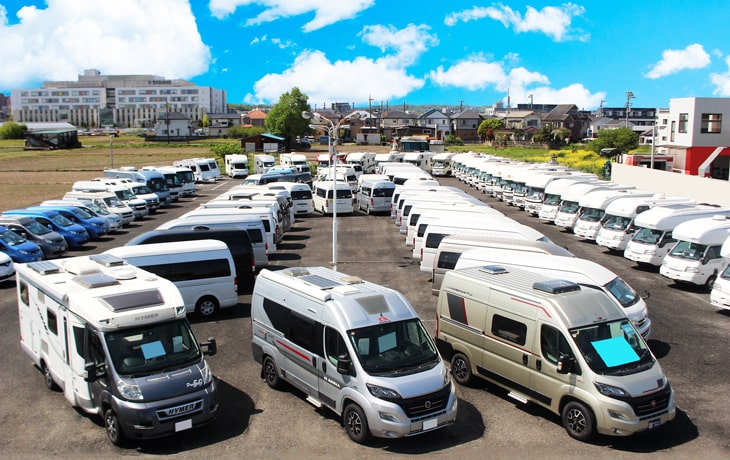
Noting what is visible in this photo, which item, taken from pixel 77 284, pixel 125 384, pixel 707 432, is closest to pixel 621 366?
pixel 707 432

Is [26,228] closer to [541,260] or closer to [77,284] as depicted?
[77,284]

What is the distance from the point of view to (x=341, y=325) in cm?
1117

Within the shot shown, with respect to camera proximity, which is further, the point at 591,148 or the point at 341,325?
the point at 591,148

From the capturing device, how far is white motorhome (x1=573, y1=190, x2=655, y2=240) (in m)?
30.5

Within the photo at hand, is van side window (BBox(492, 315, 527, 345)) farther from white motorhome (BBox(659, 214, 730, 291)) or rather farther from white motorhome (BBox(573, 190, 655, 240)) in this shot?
white motorhome (BBox(573, 190, 655, 240))

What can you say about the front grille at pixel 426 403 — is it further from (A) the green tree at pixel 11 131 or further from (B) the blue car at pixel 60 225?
(A) the green tree at pixel 11 131

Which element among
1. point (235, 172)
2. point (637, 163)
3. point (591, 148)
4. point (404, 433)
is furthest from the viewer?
point (591, 148)

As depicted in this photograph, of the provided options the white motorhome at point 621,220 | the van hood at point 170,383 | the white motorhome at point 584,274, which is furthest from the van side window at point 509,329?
the white motorhome at point 621,220

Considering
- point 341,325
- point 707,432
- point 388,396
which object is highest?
point 341,325

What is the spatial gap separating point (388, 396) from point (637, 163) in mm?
50758

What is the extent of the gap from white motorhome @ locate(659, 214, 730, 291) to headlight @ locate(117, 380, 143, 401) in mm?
17976

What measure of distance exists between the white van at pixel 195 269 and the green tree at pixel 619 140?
222ft

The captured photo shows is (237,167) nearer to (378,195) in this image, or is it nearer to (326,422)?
(378,195)

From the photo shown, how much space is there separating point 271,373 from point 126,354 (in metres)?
3.34
